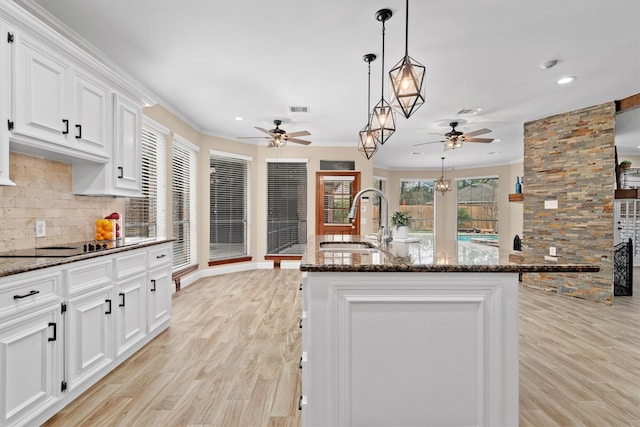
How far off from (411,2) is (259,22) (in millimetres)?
1147

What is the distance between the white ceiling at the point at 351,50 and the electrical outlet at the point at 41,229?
5.17 ft

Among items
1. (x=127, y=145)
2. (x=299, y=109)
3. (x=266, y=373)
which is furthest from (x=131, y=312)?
(x=299, y=109)

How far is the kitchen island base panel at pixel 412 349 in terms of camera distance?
5.05 feet

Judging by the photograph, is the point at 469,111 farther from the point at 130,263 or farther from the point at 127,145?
the point at 130,263

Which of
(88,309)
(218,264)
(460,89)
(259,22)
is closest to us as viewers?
(88,309)

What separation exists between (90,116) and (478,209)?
9940 millimetres

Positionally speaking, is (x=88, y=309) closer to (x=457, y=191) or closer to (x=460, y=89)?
(x=460, y=89)

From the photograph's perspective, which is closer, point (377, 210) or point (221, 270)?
point (221, 270)

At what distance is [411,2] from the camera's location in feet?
7.60

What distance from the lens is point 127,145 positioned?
2992 mm

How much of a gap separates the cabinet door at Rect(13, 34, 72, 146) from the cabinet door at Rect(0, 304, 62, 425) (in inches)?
Result: 42.8

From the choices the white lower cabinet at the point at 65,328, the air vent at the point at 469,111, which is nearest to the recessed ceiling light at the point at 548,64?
the air vent at the point at 469,111

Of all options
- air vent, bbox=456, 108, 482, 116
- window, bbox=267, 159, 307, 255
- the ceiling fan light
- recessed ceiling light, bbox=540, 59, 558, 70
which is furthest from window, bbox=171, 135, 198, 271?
recessed ceiling light, bbox=540, 59, 558, 70

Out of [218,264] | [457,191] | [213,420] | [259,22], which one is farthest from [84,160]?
[457,191]
